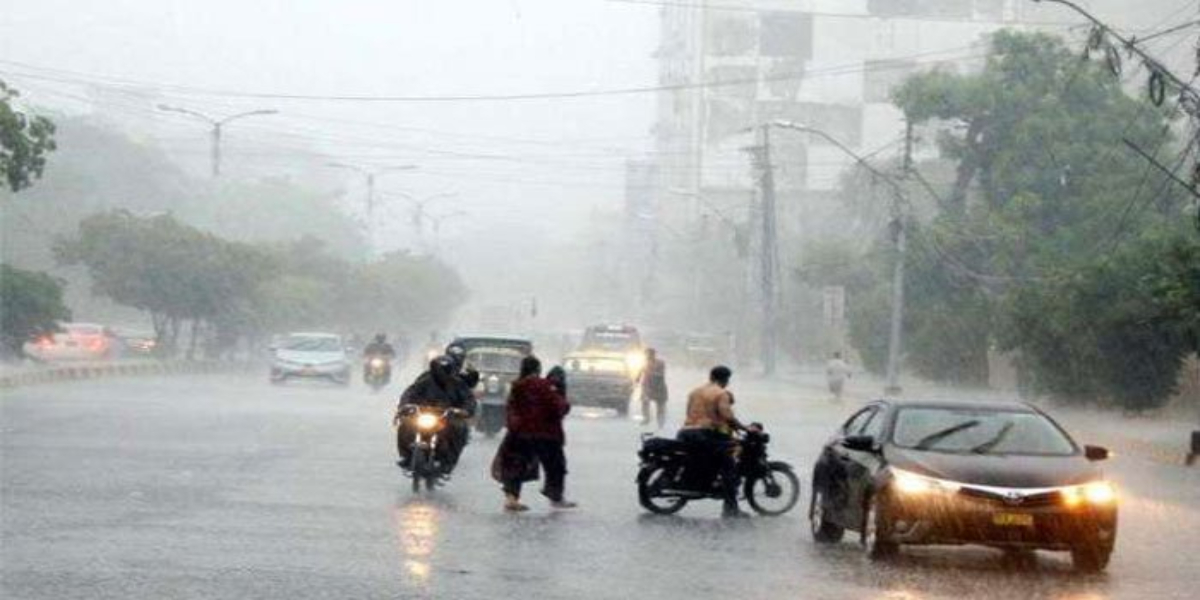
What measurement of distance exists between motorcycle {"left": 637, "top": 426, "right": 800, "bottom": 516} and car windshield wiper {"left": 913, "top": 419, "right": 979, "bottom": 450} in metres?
4.05

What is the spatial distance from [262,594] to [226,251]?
7550 cm

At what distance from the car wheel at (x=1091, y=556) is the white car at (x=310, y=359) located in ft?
150

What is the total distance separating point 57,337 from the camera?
251 feet

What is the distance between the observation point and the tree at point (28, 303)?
62.0 m

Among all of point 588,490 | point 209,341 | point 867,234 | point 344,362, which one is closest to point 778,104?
point 867,234

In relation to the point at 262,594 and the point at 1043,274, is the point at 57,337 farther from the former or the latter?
the point at 262,594

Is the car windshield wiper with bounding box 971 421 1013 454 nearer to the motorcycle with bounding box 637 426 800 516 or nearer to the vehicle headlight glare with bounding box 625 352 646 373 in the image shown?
the motorcycle with bounding box 637 426 800 516

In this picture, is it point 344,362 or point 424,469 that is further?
point 344,362

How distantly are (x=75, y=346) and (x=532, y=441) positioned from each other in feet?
189

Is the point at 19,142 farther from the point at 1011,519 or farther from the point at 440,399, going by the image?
the point at 1011,519

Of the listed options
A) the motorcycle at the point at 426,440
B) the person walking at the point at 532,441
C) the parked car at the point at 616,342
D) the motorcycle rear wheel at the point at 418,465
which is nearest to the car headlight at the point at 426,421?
the motorcycle at the point at 426,440

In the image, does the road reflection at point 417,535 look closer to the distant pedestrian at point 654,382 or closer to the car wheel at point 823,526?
the car wheel at point 823,526

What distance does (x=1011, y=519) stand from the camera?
17.4 m

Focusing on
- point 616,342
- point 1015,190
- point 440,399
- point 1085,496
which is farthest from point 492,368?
point 1015,190
